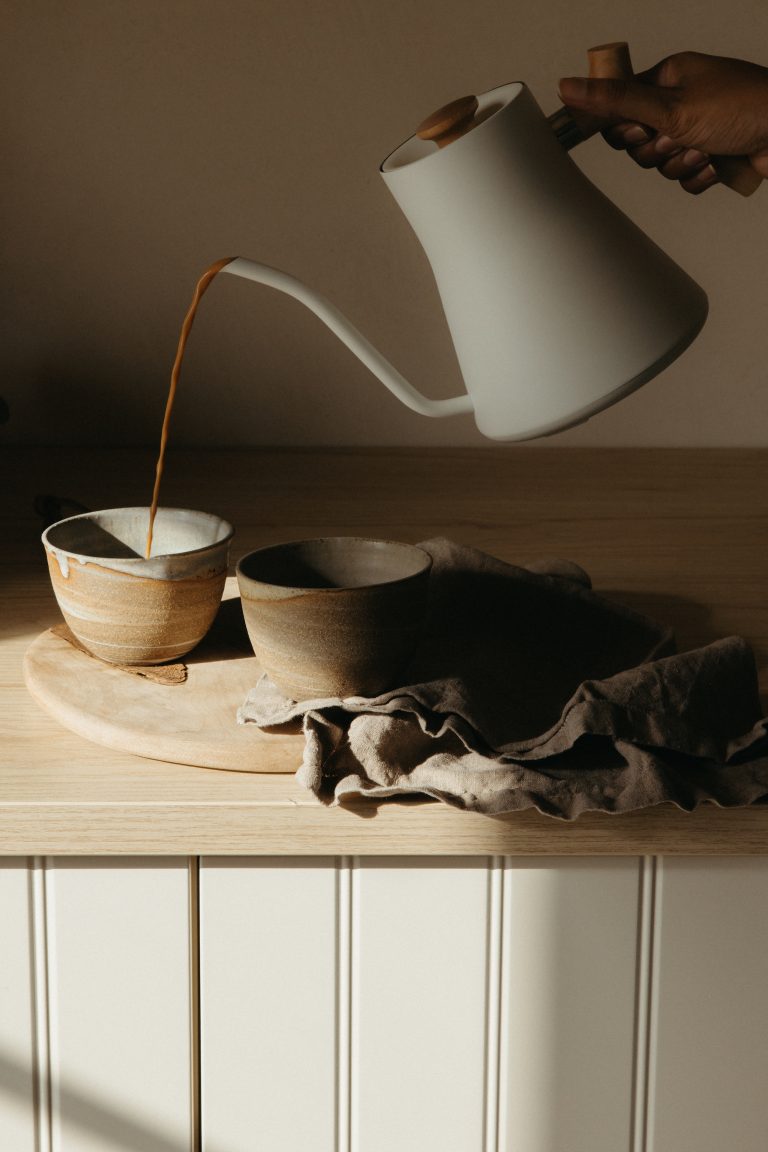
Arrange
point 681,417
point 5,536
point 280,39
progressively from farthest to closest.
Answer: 1. point 681,417
2. point 280,39
3. point 5,536

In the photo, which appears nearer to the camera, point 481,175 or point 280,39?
point 481,175

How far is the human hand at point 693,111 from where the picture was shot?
28.0 inches

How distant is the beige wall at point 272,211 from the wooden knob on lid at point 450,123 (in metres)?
0.85

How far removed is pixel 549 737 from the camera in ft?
2.14

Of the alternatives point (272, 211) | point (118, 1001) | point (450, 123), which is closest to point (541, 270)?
point (450, 123)

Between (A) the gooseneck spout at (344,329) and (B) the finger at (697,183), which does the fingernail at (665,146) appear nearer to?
(B) the finger at (697,183)

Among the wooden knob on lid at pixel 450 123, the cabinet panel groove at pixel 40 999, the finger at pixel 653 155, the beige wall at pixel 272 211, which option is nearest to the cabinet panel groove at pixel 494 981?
the cabinet panel groove at pixel 40 999

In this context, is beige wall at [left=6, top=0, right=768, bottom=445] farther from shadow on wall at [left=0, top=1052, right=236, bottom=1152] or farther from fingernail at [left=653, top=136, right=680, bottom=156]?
shadow on wall at [left=0, top=1052, right=236, bottom=1152]

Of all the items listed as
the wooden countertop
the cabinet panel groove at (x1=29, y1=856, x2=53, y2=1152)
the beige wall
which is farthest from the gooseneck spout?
the beige wall

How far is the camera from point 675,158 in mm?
898

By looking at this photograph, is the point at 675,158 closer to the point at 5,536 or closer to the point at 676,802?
the point at 676,802

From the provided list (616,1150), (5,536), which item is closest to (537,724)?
(616,1150)

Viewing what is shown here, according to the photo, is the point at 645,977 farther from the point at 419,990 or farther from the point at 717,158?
the point at 717,158

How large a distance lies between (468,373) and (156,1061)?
0.42 metres
